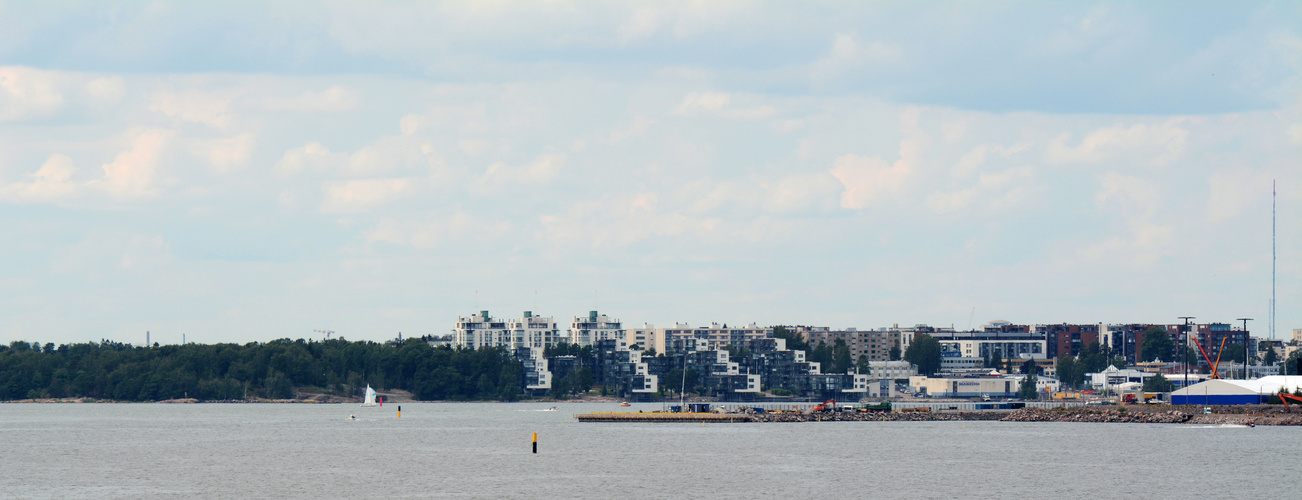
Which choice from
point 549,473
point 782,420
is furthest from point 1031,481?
point 782,420

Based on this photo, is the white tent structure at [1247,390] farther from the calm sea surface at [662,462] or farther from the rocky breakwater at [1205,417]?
the calm sea surface at [662,462]

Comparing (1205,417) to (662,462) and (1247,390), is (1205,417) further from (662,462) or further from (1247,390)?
(662,462)

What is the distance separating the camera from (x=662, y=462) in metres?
123

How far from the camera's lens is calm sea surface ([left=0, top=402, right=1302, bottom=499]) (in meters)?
100

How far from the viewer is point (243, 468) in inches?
4643

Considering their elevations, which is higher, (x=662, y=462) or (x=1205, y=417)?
(x=662, y=462)

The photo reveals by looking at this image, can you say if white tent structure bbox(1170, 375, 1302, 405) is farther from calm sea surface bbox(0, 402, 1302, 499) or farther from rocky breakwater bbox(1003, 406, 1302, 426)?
calm sea surface bbox(0, 402, 1302, 499)

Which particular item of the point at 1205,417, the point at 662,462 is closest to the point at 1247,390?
the point at 1205,417

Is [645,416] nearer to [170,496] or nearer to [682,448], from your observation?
[682,448]

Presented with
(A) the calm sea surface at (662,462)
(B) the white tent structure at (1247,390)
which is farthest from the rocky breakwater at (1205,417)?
(B) the white tent structure at (1247,390)

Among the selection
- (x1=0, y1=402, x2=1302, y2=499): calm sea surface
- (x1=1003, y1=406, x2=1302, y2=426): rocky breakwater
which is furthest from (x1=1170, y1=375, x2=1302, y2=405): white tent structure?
(x1=0, y1=402, x2=1302, y2=499): calm sea surface

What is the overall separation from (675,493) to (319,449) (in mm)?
55862

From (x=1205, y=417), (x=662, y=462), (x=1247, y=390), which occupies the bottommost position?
(x=1205, y=417)

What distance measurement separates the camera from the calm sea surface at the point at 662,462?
100312mm
